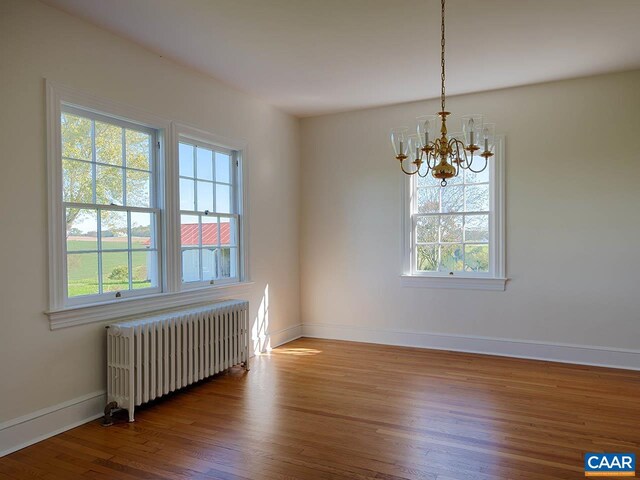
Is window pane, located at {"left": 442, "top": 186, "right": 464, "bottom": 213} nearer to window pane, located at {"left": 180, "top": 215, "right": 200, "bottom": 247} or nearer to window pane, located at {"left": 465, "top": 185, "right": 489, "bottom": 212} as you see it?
window pane, located at {"left": 465, "top": 185, "right": 489, "bottom": 212}

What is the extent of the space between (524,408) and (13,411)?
358cm

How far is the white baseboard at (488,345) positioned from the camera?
4438 mm

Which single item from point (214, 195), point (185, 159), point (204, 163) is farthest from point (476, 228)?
point (185, 159)

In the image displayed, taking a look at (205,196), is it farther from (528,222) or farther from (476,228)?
(528,222)

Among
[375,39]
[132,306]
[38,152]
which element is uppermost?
[375,39]

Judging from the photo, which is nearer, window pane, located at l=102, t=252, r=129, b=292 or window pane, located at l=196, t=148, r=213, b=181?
window pane, located at l=102, t=252, r=129, b=292

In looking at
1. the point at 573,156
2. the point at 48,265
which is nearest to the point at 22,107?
the point at 48,265

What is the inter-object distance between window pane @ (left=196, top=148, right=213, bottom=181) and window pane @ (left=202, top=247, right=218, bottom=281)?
2.41ft

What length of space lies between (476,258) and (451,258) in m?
0.28

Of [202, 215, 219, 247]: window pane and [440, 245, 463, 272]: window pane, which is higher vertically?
[202, 215, 219, 247]: window pane

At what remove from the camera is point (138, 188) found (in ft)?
12.4

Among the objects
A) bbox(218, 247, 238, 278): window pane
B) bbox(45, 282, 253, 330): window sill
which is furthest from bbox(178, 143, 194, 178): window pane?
bbox(45, 282, 253, 330): window sill

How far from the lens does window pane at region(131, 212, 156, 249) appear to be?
12.2 feet

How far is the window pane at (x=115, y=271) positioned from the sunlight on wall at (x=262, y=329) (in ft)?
5.93
